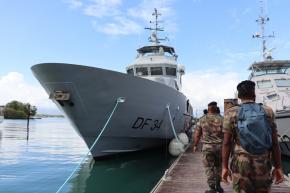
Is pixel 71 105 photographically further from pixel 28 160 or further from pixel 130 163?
pixel 28 160

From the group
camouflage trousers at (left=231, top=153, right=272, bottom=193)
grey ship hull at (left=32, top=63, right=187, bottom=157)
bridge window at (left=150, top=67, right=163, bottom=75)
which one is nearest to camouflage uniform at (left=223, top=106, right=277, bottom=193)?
camouflage trousers at (left=231, top=153, right=272, bottom=193)

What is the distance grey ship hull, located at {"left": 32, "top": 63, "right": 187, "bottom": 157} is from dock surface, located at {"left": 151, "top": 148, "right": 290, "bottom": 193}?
8.94 feet

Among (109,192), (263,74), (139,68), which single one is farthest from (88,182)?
(263,74)

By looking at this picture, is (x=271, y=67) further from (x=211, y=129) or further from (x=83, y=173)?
(x=211, y=129)

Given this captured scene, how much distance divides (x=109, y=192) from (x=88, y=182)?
1758 millimetres

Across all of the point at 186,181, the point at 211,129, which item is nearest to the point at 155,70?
the point at 186,181

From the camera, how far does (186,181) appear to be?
8930 millimetres

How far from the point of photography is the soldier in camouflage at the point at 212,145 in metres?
6.29

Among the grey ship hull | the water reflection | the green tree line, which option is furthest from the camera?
the green tree line

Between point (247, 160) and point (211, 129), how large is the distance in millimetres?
3074

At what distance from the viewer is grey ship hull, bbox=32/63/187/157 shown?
39.9ft

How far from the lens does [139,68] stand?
19547 millimetres

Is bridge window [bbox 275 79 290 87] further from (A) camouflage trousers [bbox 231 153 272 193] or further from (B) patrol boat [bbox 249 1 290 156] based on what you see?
(A) camouflage trousers [bbox 231 153 272 193]

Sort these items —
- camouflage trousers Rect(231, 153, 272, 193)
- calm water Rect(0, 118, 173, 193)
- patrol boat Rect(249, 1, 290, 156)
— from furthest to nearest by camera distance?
1. patrol boat Rect(249, 1, 290, 156)
2. calm water Rect(0, 118, 173, 193)
3. camouflage trousers Rect(231, 153, 272, 193)
